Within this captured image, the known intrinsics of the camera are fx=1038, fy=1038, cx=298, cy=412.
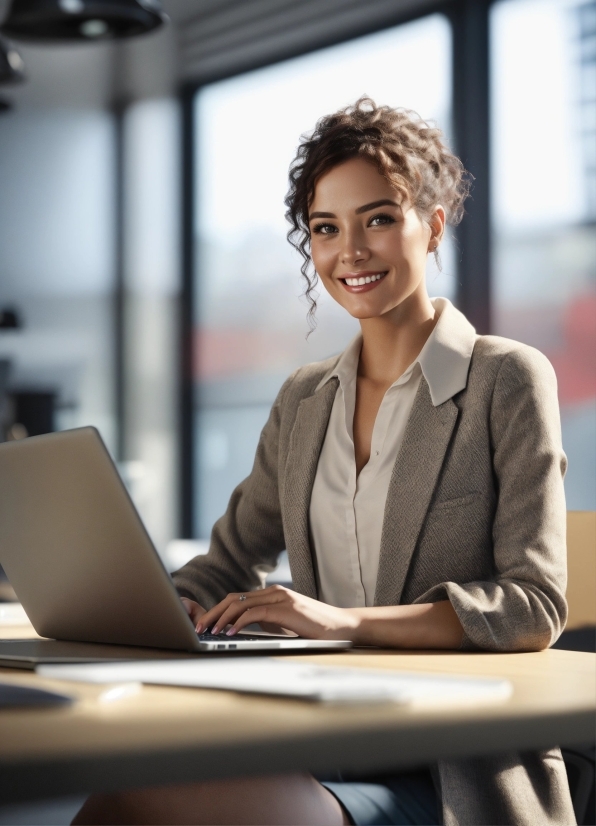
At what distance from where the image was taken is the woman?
1.14 m

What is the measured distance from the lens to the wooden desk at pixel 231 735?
567 mm

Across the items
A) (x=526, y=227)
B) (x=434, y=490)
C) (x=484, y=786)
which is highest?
(x=526, y=227)

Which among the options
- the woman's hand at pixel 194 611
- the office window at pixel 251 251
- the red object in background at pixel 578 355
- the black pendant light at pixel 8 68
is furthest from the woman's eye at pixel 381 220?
the office window at pixel 251 251

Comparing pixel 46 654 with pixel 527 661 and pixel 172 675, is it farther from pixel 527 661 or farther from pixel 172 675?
pixel 527 661

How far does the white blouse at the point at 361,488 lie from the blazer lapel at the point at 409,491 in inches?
2.5

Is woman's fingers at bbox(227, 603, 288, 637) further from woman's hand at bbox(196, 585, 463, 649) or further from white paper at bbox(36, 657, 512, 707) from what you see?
white paper at bbox(36, 657, 512, 707)

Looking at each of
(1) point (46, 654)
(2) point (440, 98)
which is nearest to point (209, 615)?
(1) point (46, 654)

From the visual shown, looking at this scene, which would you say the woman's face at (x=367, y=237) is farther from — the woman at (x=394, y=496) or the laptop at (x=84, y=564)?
the laptop at (x=84, y=564)

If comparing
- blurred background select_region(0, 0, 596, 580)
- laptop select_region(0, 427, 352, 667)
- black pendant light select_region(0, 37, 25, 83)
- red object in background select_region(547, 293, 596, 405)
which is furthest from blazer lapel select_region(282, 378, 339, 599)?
black pendant light select_region(0, 37, 25, 83)

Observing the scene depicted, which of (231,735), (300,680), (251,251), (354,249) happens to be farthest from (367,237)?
(251,251)

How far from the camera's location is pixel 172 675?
A: 0.83 meters

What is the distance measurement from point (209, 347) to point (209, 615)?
4.53 metres

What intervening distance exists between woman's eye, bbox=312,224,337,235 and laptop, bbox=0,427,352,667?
2.33 ft

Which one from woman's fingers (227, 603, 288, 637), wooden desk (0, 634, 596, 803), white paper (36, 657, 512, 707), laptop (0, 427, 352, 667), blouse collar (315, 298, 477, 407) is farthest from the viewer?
blouse collar (315, 298, 477, 407)
